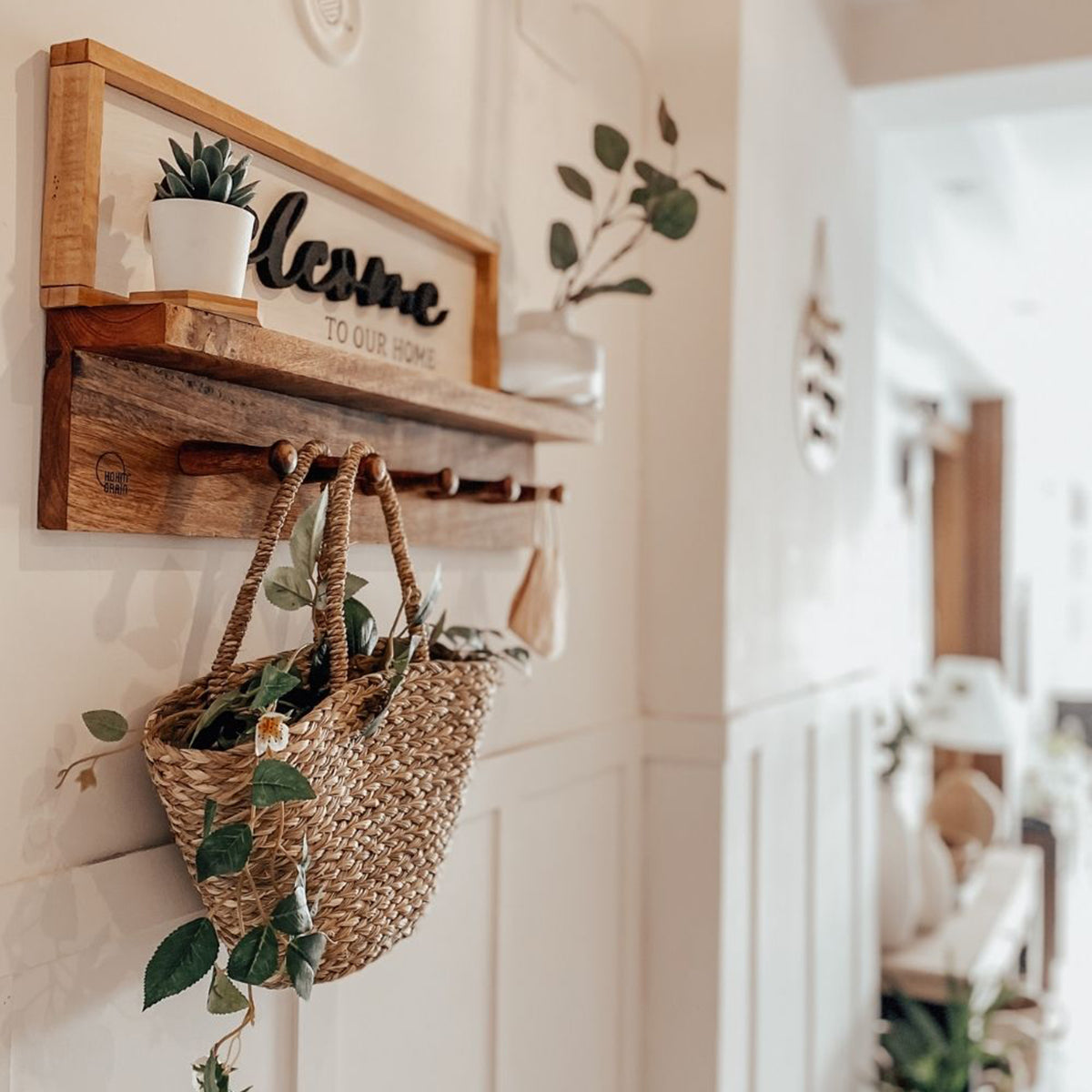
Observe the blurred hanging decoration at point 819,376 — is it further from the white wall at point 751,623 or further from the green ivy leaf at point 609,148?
the green ivy leaf at point 609,148

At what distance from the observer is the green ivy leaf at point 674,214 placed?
4.00 feet

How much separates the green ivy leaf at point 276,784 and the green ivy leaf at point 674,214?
0.72 meters

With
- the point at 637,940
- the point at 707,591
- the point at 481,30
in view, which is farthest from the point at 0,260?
the point at 637,940

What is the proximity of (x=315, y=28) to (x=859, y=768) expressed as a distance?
1.75m

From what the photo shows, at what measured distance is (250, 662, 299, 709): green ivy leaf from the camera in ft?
2.33

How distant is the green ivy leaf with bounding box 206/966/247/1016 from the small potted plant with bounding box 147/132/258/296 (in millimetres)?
401

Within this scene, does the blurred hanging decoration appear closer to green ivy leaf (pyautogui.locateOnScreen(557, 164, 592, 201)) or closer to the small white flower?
green ivy leaf (pyautogui.locateOnScreen(557, 164, 592, 201))


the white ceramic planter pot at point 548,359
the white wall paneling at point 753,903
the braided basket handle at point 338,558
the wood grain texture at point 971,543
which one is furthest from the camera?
the wood grain texture at point 971,543

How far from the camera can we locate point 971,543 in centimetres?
485

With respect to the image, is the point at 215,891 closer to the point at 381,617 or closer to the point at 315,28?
the point at 381,617

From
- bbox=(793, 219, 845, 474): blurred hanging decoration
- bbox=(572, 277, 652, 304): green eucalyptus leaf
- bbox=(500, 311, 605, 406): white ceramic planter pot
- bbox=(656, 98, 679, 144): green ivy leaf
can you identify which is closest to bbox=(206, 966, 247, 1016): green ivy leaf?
bbox=(500, 311, 605, 406): white ceramic planter pot

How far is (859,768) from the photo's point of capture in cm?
233

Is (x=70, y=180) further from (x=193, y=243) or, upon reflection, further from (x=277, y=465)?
(x=277, y=465)

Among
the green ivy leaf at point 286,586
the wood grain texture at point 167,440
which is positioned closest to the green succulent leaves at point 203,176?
the wood grain texture at point 167,440
